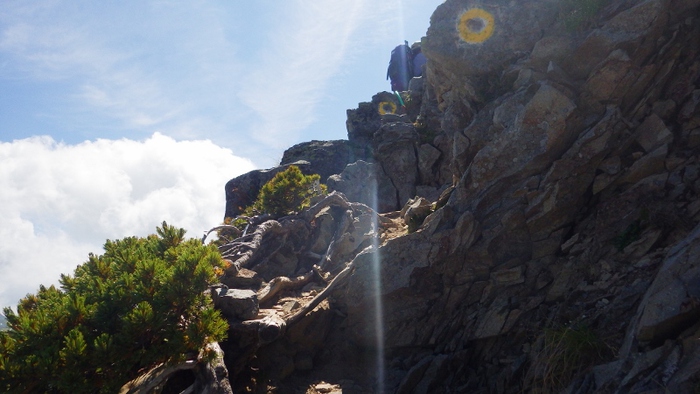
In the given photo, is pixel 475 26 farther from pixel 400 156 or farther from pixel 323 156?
pixel 323 156

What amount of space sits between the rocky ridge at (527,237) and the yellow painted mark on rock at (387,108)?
62.5ft

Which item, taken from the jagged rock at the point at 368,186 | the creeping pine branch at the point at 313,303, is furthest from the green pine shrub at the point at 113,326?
the jagged rock at the point at 368,186

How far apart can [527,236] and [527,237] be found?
25mm

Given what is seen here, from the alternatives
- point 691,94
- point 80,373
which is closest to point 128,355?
point 80,373

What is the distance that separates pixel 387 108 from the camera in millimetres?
34812

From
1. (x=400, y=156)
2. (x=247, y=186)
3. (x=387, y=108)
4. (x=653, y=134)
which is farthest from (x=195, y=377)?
(x=387, y=108)

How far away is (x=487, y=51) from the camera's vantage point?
1430cm

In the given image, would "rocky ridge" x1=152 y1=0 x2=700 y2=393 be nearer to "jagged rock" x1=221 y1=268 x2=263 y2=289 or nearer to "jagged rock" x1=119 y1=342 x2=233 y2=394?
"jagged rock" x1=221 y1=268 x2=263 y2=289

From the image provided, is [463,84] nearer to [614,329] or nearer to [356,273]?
[356,273]

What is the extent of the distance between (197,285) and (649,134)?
10239 mm

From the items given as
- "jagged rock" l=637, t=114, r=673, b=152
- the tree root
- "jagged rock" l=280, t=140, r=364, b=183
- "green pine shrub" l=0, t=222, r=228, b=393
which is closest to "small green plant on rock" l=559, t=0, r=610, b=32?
"jagged rock" l=637, t=114, r=673, b=152

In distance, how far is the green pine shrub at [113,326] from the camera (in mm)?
7438

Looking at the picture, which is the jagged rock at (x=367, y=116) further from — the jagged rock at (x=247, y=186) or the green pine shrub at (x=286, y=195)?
the green pine shrub at (x=286, y=195)

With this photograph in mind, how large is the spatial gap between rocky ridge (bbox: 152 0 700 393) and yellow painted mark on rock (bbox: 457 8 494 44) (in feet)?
0.14
